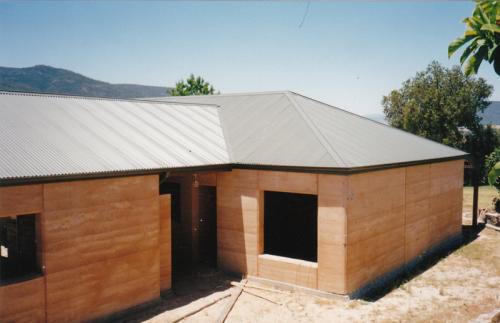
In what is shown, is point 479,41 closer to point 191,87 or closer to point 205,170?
point 205,170

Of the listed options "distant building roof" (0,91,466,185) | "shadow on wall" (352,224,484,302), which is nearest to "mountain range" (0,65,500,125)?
"shadow on wall" (352,224,484,302)

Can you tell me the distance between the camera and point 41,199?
29.1 ft

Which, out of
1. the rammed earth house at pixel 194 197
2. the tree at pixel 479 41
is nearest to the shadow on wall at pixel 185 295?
the rammed earth house at pixel 194 197

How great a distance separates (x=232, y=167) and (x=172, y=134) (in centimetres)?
259

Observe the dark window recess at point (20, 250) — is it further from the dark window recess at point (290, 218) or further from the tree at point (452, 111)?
the tree at point (452, 111)

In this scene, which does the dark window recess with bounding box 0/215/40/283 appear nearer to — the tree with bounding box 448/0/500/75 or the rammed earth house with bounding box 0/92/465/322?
the rammed earth house with bounding box 0/92/465/322

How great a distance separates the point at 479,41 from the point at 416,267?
45.0 ft

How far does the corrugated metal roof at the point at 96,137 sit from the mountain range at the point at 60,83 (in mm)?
70030

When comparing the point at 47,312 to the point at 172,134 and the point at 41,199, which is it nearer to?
the point at 41,199

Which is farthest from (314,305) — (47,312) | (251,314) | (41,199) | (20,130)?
(20,130)

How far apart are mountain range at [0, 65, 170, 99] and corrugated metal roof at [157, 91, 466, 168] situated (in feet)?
226

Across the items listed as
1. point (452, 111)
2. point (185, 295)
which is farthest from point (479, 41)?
point (452, 111)

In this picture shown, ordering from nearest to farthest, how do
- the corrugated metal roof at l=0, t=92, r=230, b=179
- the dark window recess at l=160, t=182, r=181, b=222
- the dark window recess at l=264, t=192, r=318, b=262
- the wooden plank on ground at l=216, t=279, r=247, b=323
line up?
the corrugated metal roof at l=0, t=92, r=230, b=179, the wooden plank on ground at l=216, t=279, r=247, b=323, the dark window recess at l=160, t=182, r=181, b=222, the dark window recess at l=264, t=192, r=318, b=262

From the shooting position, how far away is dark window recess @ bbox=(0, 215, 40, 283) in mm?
9070
